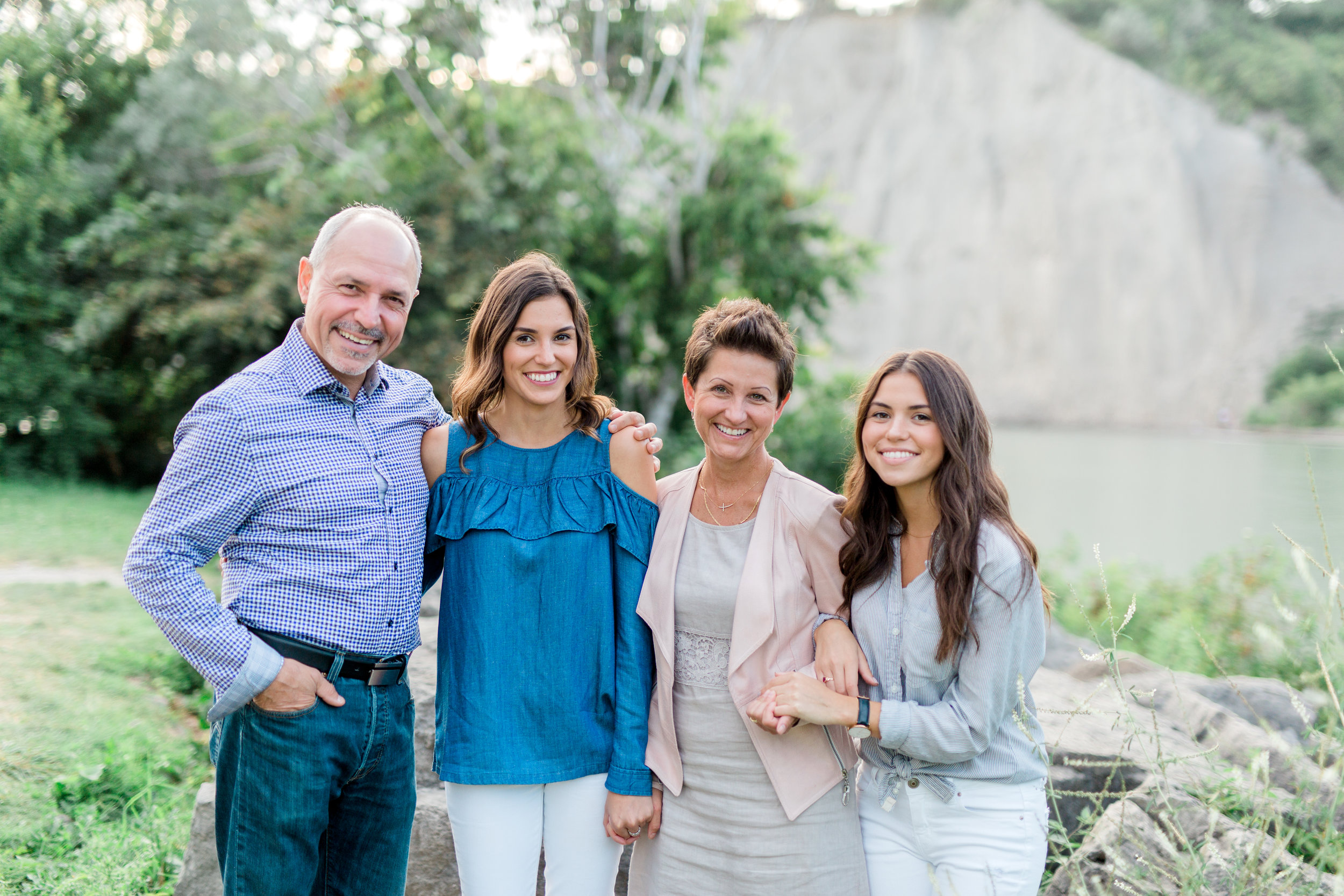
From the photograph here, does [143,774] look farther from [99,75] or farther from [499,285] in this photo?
[99,75]

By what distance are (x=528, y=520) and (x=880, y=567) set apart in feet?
2.81

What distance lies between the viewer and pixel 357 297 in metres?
2.09

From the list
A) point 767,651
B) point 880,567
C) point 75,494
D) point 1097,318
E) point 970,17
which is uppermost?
point 970,17

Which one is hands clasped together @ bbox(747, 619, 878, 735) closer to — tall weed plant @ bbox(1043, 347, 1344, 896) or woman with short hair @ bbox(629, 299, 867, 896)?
woman with short hair @ bbox(629, 299, 867, 896)

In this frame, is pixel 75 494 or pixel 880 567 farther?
pixel 75 494

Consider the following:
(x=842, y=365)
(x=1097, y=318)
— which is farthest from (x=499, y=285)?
(x=1097, y=318)

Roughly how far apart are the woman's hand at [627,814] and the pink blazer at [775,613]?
Result: 7 cm

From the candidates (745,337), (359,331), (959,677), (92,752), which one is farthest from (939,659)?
(92,752)

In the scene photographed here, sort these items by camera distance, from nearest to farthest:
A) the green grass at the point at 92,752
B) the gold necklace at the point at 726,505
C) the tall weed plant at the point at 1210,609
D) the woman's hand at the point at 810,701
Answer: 1. the woman's hand at the point at 810,701
2. the gold necklace at the point at 726,505
3. the green grass at the point at 92,752
4. the tall weed plant at the point at 1210,609

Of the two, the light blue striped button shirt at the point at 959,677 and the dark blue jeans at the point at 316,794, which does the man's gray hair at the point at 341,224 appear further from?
the light blue striped button shirt at the point at 959,677

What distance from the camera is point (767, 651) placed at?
2.06 m

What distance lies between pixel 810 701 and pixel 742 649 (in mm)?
195

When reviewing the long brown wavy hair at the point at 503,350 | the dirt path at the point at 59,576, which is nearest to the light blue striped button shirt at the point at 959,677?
the long brown wavy hair at the point at 503,350

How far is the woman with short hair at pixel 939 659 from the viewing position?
1.93 metres
